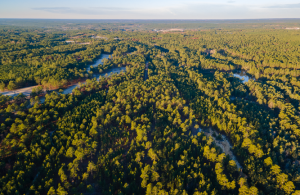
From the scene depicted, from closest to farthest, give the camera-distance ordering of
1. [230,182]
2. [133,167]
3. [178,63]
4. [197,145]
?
[230,182] → [133,167] → [197,145] → [178,63]

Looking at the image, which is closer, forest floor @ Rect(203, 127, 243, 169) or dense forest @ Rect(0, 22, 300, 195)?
dense forest @ Rect(0, 22, 300, 195)

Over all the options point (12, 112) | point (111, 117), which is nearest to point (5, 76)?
point (12, 112)

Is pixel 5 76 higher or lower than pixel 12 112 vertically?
higher

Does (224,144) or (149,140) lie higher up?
(149,140)

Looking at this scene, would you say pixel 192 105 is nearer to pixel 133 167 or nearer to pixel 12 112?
pixel 133 167

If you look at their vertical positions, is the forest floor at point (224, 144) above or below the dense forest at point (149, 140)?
below

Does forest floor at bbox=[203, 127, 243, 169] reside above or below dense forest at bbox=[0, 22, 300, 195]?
below

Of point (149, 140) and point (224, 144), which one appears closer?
point (149, 140)

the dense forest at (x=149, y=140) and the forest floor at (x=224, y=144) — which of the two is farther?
the forest floor at (x=224, y=144)

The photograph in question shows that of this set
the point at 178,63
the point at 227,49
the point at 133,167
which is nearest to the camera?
the point at 133,167

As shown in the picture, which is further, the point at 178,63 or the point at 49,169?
the point at 178,63

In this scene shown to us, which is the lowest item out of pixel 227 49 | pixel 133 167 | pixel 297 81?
pixel 133 167
